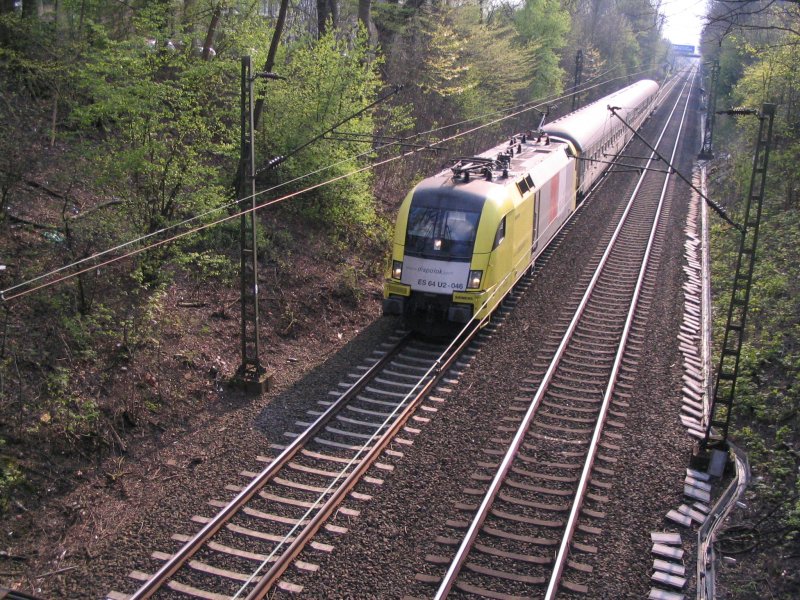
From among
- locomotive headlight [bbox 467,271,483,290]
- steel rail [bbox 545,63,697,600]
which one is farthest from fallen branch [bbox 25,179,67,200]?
steel rail [bbox 545,63,697,600]

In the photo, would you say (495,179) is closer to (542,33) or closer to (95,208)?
(95,208)

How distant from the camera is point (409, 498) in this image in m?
8.54

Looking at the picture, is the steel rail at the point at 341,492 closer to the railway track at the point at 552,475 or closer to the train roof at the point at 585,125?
the railway track at the point at 552,475

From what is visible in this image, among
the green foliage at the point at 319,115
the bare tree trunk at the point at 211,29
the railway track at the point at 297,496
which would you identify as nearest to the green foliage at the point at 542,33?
the green foliage at the point at 319,115

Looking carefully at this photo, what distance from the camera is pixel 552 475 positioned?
9070mm

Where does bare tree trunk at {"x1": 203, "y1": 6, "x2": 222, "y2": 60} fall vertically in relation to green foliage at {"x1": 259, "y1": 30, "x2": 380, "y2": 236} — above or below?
above

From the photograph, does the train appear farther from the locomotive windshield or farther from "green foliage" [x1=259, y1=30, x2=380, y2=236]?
"green foliage" [x1=259, y1=30, x2=380, y2=236]

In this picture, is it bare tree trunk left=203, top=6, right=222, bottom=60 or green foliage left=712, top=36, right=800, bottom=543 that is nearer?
green foliage left=712, top=36, right=800, bottom=543

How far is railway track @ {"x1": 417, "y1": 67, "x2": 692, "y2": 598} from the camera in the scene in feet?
23.9

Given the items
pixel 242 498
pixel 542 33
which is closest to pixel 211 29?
pixel 242 498

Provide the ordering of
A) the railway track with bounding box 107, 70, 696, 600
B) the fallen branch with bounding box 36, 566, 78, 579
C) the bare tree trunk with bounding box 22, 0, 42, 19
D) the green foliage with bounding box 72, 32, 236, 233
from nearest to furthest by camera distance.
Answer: the railway track with bounding box 107, 70, 696, 600 → the fallen branch with bounding box 36, 566, 78, 579 → the green foliage with bounding box 72, 32, 236, 233 → the bare tree trunk with bounding box 22, 0, 42, 19

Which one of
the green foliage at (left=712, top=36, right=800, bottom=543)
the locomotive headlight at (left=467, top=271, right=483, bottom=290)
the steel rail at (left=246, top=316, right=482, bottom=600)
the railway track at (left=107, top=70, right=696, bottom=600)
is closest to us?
the steel rail at (left=246, top=316, right=482, bottom=600)

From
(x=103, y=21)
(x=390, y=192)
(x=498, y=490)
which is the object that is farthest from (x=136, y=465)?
(x=390, y=192)

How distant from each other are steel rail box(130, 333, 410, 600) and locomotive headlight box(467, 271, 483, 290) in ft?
7.54
